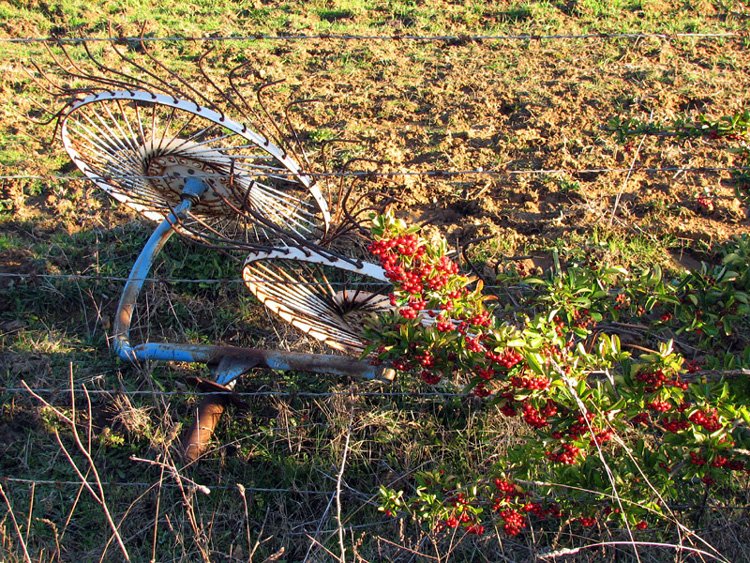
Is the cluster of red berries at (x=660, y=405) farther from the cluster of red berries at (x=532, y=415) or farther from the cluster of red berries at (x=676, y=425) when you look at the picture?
the cluster of red berries at (x=532, y=415)

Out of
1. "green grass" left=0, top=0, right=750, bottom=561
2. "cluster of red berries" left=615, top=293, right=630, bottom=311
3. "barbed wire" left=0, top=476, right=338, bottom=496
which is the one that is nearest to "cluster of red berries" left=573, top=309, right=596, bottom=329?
"cluster of red berries" left=615, top=293, right=630, bottom=311

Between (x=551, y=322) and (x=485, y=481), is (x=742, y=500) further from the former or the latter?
(x=551, y=322)

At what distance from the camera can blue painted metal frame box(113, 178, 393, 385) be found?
3.76m

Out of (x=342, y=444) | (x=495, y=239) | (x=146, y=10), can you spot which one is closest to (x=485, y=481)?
(x=342, y=444)

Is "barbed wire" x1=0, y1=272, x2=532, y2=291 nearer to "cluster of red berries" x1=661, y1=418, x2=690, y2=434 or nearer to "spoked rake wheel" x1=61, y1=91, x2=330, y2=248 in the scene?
"spoked rake wheel" x1=61, y1=91, x2=330, y2=248

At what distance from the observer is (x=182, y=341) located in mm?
4566

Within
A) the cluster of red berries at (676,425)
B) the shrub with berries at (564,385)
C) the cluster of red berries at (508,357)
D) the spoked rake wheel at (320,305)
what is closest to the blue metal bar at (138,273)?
the spoked rake wheel at (320,305)

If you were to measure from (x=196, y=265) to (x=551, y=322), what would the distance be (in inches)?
111

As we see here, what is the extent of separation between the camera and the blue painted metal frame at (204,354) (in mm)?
3760

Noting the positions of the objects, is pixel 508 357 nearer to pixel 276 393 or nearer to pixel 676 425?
pixel 676 425

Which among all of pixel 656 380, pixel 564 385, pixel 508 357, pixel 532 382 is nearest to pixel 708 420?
pixel 656 380

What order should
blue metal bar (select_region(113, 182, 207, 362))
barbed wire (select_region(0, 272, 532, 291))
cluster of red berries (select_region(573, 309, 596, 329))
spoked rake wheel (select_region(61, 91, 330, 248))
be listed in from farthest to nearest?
blue metal bar (select_region(113, 182, 207, 362))
spoked rake wheel (select_region(61, 91, 330, 248))
barbed wire (select_region(0, 272, 532, 291))
cluster of red berries (select_region(573, 309, 596, 329))

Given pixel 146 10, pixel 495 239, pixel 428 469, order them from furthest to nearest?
1. pixel 146 10
2. pixel 495 239
3. pixel 428 469

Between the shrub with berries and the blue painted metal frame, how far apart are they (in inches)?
27.8
